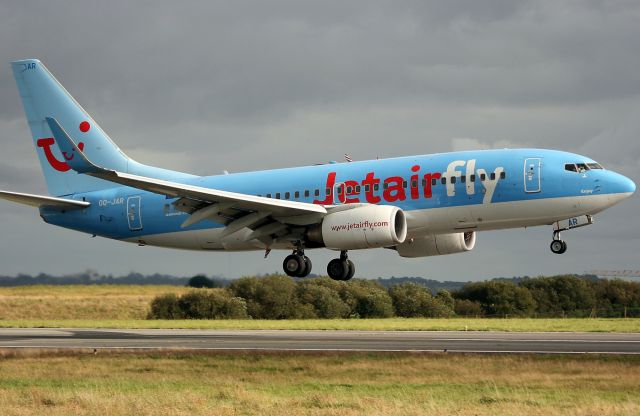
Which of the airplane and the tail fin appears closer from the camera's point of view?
the airplane

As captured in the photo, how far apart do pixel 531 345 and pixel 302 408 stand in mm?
13487

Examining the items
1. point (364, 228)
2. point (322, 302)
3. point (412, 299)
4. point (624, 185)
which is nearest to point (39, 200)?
point (364, 228)

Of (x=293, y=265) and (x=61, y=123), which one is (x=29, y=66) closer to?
(x=61, y=123)

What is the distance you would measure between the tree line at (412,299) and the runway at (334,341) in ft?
54.9

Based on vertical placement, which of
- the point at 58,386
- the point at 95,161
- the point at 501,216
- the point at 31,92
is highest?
the point at 31,92

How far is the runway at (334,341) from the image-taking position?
32094 millimetres

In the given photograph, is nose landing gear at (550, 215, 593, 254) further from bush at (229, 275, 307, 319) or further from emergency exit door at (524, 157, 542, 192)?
bush at (229, 275, 307, 319)

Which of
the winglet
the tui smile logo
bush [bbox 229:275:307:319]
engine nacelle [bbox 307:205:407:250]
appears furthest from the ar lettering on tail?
engine nacelle [bbox 307:205:407:250]

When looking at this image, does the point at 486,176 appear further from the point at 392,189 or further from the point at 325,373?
the point at 325,373

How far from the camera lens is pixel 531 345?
32.7m

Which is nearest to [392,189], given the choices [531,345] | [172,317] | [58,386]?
[531,345]

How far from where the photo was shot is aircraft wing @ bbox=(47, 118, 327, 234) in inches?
1483

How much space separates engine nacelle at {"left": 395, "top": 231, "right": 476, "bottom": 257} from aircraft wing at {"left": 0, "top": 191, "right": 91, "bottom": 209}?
50.5 feet

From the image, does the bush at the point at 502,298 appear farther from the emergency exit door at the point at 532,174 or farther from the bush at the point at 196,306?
the emergency exit door at the point at 532,174
